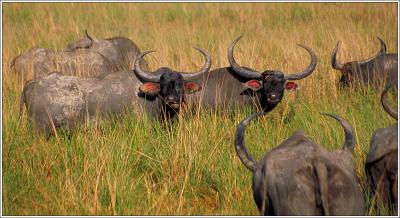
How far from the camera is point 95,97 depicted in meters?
7.59

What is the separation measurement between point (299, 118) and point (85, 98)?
252 centimetres

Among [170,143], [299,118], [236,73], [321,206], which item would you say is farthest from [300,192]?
[236,73]

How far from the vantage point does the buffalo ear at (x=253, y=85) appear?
8.12m

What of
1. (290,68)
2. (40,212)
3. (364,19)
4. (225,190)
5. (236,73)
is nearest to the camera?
(40,212)

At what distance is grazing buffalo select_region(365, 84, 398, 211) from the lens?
4.16m

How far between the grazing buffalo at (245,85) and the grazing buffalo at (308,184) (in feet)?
12.6

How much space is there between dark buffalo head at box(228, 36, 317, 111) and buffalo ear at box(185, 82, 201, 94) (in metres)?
0.64

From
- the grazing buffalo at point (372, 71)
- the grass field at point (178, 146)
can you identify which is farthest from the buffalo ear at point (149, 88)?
the grazing buffalo at point (372, 71)

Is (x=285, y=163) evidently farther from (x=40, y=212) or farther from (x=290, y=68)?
(x=290, y=68)

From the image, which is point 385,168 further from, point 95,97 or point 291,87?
point 95,97

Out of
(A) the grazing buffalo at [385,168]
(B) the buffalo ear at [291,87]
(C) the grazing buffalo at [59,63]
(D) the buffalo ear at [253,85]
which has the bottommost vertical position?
(A) the grazing buffalo at [385,168]

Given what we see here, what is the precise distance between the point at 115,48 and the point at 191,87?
12.8 feet

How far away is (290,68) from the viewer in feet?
31.7

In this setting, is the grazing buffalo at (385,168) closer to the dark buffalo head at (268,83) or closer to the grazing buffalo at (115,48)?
the dark buffalo head at (268,83)
